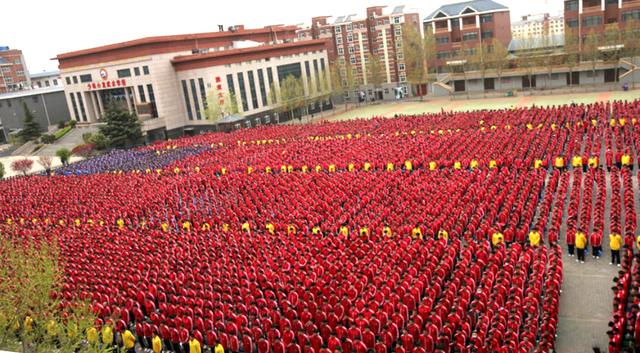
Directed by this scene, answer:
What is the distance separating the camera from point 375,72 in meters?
53.5

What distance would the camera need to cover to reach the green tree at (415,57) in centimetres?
5159

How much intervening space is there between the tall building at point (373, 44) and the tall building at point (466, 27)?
13.9 ft

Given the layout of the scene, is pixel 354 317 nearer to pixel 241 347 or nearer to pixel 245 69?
pixel 241 347

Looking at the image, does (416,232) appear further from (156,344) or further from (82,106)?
(82,106)

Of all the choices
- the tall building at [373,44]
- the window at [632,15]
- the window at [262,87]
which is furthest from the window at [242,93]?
the window at [632,15]

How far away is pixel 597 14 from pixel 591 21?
2.24ft

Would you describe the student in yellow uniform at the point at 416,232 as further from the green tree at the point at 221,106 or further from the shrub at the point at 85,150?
the shrub at the point at 85,150

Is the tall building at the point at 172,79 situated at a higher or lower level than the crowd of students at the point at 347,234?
higher

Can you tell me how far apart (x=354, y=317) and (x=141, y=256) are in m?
7.27

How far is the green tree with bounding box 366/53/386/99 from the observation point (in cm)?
5344

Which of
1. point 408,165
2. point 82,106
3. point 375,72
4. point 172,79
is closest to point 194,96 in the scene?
point 172,79

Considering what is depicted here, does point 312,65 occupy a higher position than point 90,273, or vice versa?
point 312,65

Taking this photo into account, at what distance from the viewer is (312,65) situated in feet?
179

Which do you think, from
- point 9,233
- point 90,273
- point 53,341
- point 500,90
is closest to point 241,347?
point 53,341
